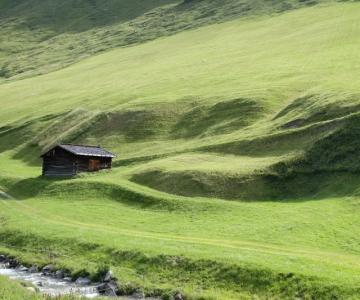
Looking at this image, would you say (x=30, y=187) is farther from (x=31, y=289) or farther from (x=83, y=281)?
(x=31, y=289)

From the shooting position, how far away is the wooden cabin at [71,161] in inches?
3041

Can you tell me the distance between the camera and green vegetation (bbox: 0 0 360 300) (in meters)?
38.9

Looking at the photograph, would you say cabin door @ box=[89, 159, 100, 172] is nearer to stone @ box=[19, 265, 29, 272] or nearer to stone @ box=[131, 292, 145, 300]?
stone @ box=[19, 265, 29, 272]

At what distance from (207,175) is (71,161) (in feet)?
73.5

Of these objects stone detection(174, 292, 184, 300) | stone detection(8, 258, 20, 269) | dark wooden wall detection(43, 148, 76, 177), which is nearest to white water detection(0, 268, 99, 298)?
stone detection(8, 258, 20, 269)

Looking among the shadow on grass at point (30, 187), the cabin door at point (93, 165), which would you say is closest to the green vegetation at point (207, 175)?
the shadow on grass at point (30, 187)

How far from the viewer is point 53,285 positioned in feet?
127

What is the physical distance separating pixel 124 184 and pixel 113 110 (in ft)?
122

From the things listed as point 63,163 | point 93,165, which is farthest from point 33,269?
point 93,165

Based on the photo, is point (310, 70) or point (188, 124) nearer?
point (188, 124)

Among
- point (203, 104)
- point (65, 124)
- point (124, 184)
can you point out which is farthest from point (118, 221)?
point (65, 124)

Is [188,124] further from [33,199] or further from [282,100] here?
[33,199]

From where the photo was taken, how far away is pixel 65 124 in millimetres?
102125

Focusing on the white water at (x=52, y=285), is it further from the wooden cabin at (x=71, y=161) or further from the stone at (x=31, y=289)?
the wooden cabin at (x=71, y=161)
